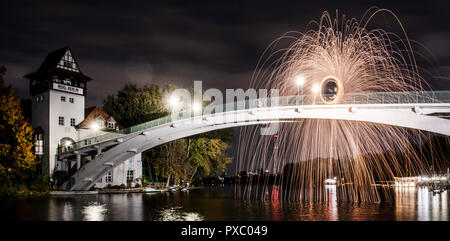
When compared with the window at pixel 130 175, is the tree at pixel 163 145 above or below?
above

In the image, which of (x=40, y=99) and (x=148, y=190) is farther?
(x=148, y=190)

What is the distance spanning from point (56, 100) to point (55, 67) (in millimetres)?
3981

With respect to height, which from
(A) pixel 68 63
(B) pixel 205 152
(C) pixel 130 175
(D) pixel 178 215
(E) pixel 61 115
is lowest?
(D) pixel 178 215

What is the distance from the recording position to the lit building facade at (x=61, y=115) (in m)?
52.3

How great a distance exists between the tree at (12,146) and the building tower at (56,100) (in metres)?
6.54

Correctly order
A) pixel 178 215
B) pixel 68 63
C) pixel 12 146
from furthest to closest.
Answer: pixel 68 63
pixel 12 146
pixel 178 215

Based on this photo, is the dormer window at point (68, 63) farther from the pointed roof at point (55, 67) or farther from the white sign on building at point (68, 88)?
the white sign on building at point (68, 88)

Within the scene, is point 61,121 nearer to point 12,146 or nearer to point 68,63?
point 68,63

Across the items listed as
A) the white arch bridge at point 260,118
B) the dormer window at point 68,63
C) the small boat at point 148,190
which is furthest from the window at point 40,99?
the small boat at point 148,190

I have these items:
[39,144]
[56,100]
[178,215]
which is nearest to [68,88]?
[56,100]

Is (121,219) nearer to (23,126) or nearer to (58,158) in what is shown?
(23,126)

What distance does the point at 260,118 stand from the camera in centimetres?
4172

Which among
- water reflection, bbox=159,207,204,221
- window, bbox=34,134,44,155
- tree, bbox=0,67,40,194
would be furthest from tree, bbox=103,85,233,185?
water reflection, bbox=159,207,204,221
